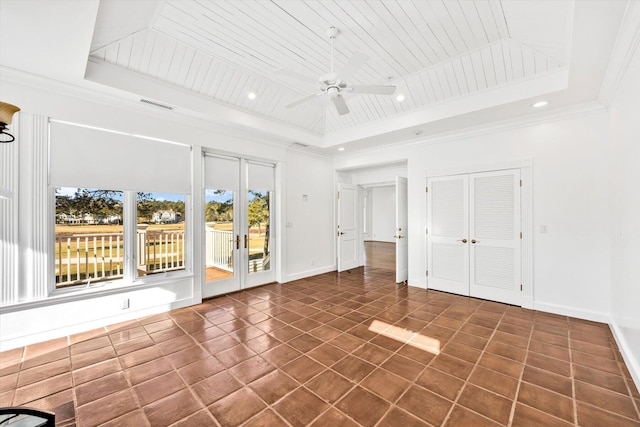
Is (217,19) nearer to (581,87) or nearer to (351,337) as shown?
(351,337)

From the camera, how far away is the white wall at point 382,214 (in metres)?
12.2

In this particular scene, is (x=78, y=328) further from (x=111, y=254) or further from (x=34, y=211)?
(x=34, y=211)

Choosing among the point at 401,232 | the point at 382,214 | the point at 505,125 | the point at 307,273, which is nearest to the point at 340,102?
the point at 505,125

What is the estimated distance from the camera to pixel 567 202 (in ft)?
12.1

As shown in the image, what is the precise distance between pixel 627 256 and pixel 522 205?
161cm

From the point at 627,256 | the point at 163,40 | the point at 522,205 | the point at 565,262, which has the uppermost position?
the point at 163,40

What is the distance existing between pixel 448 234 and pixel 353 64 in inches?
140

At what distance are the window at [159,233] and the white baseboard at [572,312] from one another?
5.51 m

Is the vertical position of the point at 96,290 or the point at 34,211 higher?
the point at 34,211

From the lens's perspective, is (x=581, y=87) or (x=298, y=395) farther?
(x=581, y=87)

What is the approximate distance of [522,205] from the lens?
13.2ft

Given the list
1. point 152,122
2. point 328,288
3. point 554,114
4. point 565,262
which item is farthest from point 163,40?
point 565,262

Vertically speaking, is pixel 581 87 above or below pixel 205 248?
above

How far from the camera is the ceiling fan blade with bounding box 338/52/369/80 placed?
7.59 feet
